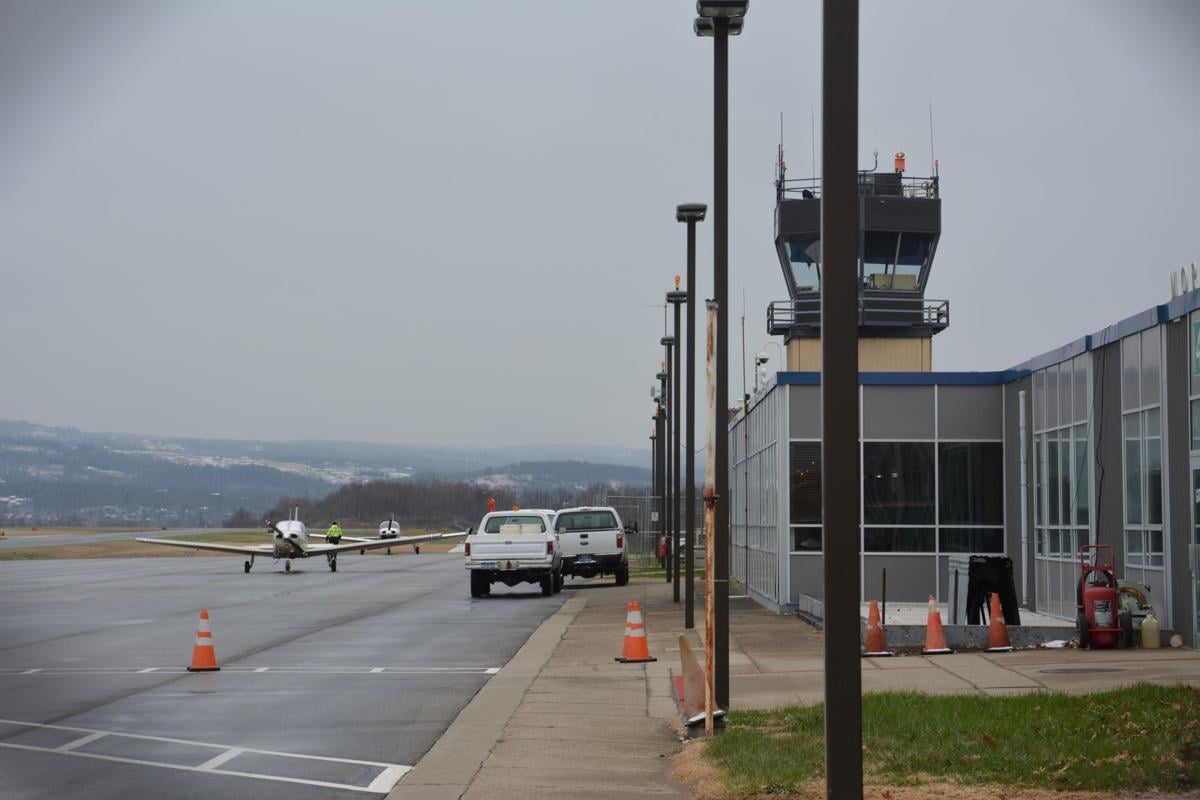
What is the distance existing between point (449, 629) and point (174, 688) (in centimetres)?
886

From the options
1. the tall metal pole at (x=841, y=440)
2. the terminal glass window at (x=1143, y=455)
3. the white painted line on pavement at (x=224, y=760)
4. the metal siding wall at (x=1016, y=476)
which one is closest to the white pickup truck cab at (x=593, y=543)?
the metal siding wall at (x=1016, y=476)

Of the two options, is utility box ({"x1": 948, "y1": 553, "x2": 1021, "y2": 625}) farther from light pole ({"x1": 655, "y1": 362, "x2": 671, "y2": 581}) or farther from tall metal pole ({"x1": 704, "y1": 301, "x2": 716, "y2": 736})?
light pole ({"x1": 655, "y1": 362, "x2": 671, "y2": 581})

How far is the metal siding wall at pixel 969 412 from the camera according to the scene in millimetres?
27797

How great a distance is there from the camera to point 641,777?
34.6 feet

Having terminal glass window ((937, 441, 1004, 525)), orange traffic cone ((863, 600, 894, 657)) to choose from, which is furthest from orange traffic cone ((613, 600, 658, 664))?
terminal glass window ((937, 441, 1004, 525))

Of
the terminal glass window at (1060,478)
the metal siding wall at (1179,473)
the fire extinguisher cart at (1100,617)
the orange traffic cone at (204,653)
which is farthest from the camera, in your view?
the terminal glass window at (1060,478)

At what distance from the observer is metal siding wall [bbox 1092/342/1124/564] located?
21125 millimetres

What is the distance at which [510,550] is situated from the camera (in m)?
35.2

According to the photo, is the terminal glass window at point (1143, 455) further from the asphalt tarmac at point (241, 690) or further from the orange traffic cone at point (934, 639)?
the asphalt tarmac at point (241, 690)

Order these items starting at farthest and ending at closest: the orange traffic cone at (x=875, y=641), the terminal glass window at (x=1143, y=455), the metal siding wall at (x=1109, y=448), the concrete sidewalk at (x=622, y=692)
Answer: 1. the metal siding wall at (x=1109, y=448)
2. the terminal glass window at (x=1143, y=455)
3. the orange traffic cone at (x=875, y=641)
4. the concrete sidewalk at (x=622, y=692)

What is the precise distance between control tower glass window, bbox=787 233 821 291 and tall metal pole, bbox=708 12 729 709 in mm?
27839

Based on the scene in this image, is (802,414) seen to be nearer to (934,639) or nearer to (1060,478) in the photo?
(1060,478)

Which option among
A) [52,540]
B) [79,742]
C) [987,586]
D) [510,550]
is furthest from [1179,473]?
[52,540]

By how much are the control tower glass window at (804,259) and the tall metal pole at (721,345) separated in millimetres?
27839
